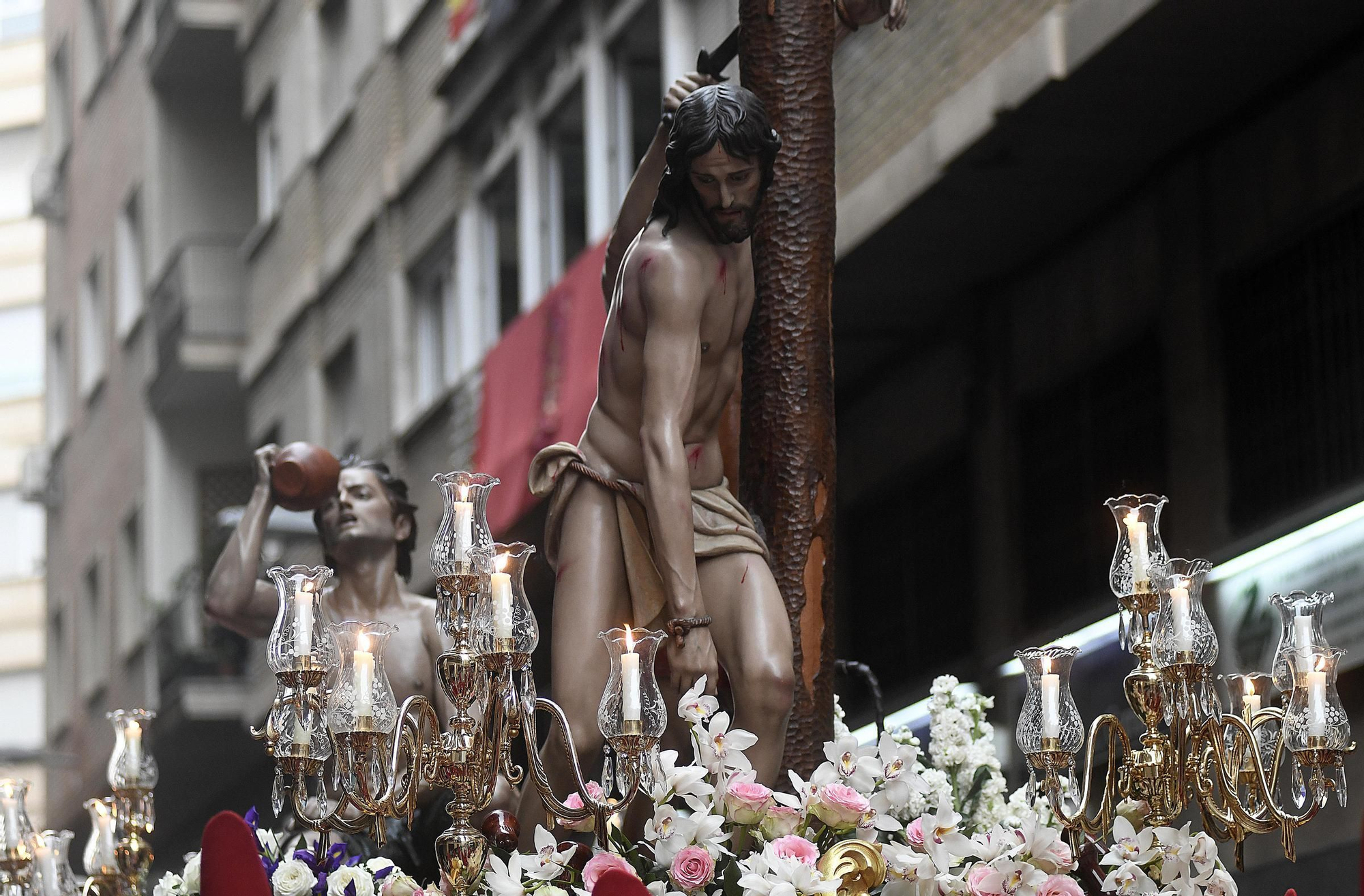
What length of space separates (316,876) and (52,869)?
3.28 ft

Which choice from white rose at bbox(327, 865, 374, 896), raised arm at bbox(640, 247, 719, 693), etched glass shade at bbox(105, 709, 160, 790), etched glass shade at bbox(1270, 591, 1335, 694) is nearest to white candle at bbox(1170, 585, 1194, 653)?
etched glass shade at bbox(1270, 591, 1335, 694)

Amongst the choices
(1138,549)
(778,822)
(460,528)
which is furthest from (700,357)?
(778,822)

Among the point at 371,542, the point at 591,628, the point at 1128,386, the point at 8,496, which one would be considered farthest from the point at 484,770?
the point at 8,496

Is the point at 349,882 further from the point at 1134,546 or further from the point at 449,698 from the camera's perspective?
the point at 1134,546

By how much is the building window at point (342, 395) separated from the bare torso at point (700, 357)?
1749cm

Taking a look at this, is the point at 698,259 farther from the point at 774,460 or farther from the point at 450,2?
the point at 450,2

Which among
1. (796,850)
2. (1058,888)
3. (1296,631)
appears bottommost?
(1058,888)

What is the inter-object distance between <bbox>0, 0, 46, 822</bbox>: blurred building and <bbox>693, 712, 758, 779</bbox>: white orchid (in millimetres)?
44998

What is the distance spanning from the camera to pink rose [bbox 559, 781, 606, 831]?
5.61 meters

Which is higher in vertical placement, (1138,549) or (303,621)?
(1138,549)

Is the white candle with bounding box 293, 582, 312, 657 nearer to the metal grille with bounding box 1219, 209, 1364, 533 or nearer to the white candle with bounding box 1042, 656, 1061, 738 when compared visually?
the white candle with bounding box 1042, 656, 1061, 738

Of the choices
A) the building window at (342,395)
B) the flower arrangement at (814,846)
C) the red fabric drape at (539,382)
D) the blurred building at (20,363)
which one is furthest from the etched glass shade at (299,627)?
the blurred building at (20,363)

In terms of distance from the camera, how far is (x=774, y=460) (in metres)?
7.14

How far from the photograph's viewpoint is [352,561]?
8.59 meters
